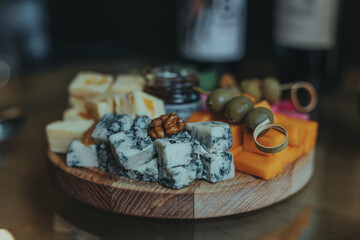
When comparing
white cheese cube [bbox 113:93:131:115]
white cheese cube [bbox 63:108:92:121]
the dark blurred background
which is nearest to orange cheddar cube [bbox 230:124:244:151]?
white cheese cube [bbox 113:93:131:115]

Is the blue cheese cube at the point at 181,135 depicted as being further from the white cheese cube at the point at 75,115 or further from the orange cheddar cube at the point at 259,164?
the white cheese cube at the point at 75,115

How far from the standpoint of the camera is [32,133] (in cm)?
116

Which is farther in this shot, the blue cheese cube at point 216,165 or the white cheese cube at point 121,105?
the white cheese cube at point 121,105

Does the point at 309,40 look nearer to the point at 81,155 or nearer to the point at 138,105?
the point at 138,105

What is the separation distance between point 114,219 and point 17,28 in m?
1.20

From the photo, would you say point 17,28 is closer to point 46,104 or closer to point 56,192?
point 46,104

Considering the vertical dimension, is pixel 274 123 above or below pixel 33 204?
above

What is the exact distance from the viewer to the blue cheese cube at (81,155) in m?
0.75

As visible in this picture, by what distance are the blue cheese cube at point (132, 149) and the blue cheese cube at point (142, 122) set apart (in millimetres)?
44

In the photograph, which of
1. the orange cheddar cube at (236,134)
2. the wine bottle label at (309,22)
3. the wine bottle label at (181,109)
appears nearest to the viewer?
the orange cheddar cube at (236,134)

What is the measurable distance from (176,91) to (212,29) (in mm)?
393

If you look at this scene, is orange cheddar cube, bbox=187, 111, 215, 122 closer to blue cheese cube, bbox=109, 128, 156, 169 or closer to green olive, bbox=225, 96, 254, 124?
green olive, bbox=225, 96, 254, 124

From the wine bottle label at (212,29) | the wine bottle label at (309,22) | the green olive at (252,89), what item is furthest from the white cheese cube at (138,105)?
the wine bottle label at (309,22)

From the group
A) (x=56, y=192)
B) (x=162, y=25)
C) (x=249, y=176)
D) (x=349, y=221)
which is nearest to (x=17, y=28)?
(x=162, y=25)
